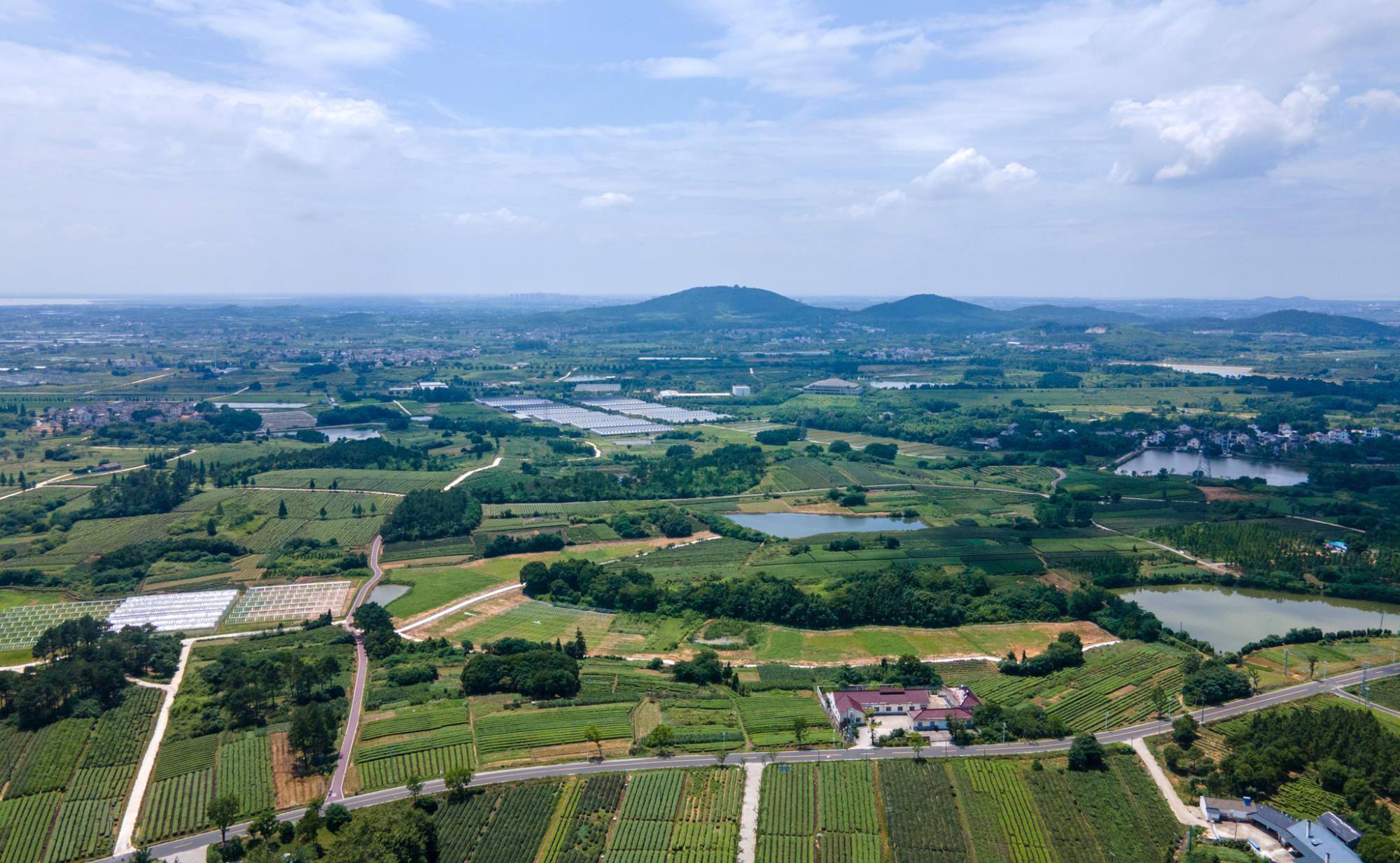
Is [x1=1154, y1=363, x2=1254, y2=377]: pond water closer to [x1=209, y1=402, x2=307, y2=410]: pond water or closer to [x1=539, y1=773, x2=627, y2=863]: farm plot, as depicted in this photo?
[x1=209, y1=402, x2=307, y2=410]: pond water

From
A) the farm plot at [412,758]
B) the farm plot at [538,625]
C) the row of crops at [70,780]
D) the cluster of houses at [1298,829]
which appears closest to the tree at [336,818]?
the farm plot at [412,758]

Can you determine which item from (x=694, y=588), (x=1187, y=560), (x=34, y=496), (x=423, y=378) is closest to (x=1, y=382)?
(x=423, y=378)

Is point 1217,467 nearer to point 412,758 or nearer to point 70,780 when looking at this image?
point 412,758

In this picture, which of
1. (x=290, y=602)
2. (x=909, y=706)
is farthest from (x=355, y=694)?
(x=909, y=706)

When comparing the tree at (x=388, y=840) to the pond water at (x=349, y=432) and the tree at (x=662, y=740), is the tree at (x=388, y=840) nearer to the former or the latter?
the tree at (x=662, y=740)

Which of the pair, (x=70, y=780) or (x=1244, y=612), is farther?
(x=1244, y=612)

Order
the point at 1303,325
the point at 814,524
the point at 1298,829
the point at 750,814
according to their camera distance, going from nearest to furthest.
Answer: the point at 1298,829 < the point at 750,814 < the point at 814,524 < the point at 1303,325
